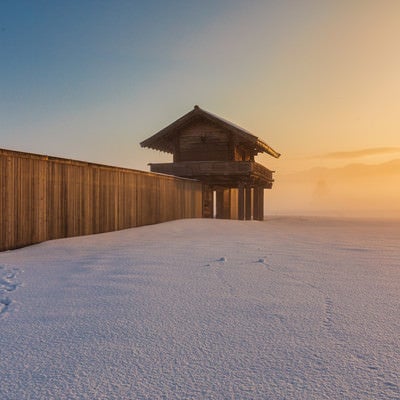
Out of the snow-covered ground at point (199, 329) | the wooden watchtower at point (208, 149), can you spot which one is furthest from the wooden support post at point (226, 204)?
the snow-covered ground at point (199, 329)

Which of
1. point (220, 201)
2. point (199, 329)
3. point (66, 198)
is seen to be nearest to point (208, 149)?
point (220, 201)

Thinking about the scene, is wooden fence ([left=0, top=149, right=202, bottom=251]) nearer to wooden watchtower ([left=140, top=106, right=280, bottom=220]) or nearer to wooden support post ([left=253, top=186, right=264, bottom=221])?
wooden watchtower ([left=140, top=106, right=280, bottom=220])

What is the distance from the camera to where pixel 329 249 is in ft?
22.7

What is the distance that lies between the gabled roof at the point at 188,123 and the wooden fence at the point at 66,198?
23.7 ft

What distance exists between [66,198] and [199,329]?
6717 millimetres

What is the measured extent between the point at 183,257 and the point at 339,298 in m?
2.85

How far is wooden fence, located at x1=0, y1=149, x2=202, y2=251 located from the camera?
22.9 feet

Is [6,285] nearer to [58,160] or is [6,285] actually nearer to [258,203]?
[58,160]

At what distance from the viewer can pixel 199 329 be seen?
2.70m

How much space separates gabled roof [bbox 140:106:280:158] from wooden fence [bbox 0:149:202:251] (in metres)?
7.23

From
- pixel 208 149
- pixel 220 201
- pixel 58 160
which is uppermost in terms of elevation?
pixel 208 149

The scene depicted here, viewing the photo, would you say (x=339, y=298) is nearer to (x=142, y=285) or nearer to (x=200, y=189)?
(x=142, y=285)

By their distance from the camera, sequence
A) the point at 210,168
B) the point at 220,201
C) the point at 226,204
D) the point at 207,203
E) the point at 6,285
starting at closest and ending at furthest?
the point at 6,285
the point at 210,168
the point at 207,203
the point at 220,201
the point at 226,204

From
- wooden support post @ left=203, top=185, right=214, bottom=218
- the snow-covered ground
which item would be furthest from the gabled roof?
the snow-covered ground
